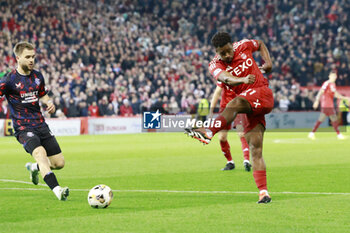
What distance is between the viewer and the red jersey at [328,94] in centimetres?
2400

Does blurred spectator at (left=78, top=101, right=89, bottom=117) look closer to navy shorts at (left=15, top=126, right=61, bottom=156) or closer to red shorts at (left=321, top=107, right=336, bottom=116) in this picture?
red shorts at (left=321, top=107, right=336, bottom=116)

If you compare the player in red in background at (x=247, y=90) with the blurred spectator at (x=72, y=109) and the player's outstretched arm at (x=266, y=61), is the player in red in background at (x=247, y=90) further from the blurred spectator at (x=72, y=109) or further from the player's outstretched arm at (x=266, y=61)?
the blurred spectator at (x=72, y=109)

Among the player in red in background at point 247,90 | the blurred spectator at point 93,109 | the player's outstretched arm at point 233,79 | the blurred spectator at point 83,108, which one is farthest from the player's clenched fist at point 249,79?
the blurred spectator at point 93,109

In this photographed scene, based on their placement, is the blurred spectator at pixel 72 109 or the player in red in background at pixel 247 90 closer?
the player in red in background at pixel 247 90

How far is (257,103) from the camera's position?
835 cm

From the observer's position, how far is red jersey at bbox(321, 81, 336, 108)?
78.7 ft

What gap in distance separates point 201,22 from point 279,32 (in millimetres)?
5122

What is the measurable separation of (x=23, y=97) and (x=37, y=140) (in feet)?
2.13

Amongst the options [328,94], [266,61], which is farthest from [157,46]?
[266,61]

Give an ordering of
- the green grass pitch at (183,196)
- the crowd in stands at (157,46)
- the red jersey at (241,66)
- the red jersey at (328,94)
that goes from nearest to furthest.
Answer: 1. the green grass pitch at (183,196)
2. the red jersey at (241,66)
3. the red jersey at (328,94)
4. the crowd in stands at (157,46)

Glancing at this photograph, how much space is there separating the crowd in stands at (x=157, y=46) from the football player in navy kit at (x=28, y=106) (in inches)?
757

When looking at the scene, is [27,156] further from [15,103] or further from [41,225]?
[41,225]

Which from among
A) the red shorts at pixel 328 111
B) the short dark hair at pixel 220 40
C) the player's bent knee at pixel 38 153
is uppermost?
the short dark hair at pixel 220 40

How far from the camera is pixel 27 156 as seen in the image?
18.6 meters
